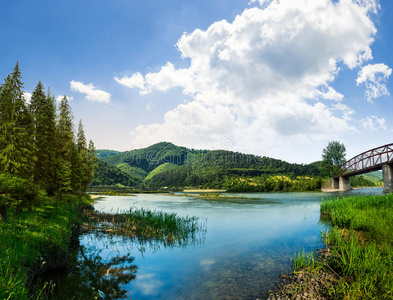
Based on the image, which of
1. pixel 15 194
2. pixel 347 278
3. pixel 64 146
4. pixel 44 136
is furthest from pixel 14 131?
pixel 347 278

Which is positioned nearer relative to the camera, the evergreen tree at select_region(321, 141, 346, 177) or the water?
the water

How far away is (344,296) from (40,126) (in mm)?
41137

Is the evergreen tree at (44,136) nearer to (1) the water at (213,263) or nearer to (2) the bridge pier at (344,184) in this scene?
(1) the water at (213,263)

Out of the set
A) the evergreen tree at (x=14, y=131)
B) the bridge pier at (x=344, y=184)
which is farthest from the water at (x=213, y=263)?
the bridge pier at (x=344, y=184)

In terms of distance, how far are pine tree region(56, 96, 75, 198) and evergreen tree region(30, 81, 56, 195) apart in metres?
1.29

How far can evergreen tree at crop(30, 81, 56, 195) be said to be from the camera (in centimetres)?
3441

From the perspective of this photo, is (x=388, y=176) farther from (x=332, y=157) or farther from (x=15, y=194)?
(x=15, y=194)

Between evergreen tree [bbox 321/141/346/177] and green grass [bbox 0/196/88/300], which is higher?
evergreen tree [bbox 321/141/346/177]

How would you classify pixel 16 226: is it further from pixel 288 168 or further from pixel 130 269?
pixel 288 168

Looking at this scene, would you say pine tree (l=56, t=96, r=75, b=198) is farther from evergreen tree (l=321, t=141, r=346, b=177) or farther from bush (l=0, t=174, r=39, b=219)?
evergreen tree (l=321, t=141, r=346, b=177)

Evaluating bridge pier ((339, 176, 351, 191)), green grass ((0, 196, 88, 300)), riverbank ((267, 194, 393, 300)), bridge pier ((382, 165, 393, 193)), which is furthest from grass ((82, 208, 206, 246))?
bridge pier ((339, 176, 351, 191))

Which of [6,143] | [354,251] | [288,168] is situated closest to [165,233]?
[354,251]

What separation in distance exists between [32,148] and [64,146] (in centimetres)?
1643

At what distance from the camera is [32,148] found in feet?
92.3
